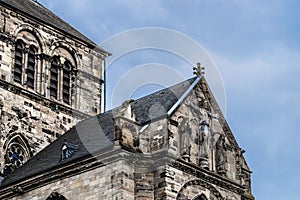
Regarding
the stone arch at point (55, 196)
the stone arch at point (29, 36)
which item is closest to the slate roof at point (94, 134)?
the stone arch at point (55, 196)

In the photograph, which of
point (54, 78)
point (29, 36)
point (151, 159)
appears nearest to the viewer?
point (151, 159)

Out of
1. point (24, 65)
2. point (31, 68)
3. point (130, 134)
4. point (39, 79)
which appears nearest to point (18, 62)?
point (24, 65)

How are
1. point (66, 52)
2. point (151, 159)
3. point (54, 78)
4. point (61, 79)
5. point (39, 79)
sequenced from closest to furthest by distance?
point (151, 159) < point (39, 79) < point (54, 78) < point (61, 79) < point (66, 52)

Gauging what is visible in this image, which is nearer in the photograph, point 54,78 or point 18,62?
point 18,62

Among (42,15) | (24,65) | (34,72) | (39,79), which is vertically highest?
(42,15)

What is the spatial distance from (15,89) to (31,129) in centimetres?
201

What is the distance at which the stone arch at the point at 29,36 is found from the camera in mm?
42500

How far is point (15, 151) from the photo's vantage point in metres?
39.9

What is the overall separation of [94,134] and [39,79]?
8.08 m

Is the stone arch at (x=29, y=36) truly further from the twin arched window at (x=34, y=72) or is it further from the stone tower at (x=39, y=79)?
the twin arched window at (x=34, y=72)

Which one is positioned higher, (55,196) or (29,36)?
(29,36)

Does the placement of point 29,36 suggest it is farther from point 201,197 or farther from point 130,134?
point 201,197

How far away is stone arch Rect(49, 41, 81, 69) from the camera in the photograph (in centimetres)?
4400

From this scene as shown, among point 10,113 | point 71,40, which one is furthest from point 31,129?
point 71,40
